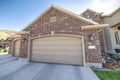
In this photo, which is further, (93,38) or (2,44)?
(2,44)

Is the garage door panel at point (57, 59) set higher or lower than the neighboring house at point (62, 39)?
lower

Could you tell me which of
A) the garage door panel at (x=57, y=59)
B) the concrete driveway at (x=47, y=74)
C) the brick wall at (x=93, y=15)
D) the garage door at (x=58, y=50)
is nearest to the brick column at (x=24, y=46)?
the garage door at (x=58, y=50)

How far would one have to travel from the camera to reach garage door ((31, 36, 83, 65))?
659cm

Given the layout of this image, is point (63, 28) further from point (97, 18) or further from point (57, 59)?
point (97, 18)

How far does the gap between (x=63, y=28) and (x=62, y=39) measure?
0.97 metres

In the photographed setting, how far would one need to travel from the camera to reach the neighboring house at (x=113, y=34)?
10730 millimetres

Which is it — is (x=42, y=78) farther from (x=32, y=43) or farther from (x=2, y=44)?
(x=2, y=44)

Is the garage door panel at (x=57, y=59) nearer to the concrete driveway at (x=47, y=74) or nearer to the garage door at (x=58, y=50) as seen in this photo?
the garage door at (x=58, y=50)

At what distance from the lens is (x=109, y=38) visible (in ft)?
37.3

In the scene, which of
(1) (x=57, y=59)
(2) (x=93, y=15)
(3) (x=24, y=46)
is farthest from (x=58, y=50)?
(2) (x=93, y=15)

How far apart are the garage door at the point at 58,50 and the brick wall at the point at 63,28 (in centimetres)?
51

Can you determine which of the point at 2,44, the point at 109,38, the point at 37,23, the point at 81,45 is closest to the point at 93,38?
the point at 81,45

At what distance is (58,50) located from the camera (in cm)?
709

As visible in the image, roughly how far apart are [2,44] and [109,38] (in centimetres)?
2739
